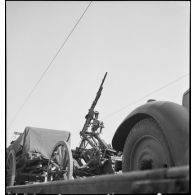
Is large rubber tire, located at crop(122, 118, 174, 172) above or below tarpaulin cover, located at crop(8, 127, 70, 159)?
below

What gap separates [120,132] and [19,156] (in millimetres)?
5248

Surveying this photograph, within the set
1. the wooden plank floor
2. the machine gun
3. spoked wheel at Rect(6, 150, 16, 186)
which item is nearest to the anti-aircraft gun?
the machine gun

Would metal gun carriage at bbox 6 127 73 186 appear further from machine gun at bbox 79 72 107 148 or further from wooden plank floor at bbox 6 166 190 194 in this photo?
wooden plank floor at bbox 6 166 190 194

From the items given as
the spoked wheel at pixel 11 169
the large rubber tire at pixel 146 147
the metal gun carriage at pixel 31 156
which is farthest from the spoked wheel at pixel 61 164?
the large rubber tire at pixel 146 147

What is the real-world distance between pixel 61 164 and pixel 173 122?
431 cm

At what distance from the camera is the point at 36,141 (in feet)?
24.8

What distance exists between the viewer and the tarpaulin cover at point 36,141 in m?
7.47

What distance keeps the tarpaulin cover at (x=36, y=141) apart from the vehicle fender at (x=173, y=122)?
5.08m

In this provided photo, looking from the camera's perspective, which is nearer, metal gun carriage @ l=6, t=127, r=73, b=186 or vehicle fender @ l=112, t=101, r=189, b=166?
vehicle fender @ l=112, t=101, r=189, b=166

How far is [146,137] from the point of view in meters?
2.68

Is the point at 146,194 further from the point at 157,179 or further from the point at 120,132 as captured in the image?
the point at 120,132

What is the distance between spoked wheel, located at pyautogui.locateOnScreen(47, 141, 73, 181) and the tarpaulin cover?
31.8 inches

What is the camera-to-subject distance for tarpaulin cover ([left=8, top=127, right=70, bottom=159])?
7469 mm
